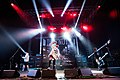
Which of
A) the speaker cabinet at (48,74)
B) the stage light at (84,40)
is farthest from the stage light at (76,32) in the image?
the speaker cabinet at (48,74)

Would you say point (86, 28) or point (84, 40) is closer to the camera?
point (84, 40)

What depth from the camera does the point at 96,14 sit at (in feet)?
40.6

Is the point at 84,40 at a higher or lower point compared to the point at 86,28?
lower

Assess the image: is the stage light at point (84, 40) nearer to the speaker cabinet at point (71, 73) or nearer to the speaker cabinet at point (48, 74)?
the speaker cabinet at point (71, 73)

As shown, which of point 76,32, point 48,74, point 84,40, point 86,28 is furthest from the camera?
point 76,32

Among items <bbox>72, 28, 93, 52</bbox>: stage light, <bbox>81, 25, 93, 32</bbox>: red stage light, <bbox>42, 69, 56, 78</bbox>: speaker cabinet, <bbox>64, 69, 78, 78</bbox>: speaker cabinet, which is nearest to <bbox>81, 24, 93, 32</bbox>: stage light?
<bbox>81, 25, 93, 32</bbox>: red stage light

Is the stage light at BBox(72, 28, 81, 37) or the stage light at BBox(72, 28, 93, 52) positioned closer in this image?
the stage light at BBox(72, 28, 93, 52)

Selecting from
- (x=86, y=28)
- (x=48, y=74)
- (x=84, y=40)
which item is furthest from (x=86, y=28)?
(x=48, y=74)

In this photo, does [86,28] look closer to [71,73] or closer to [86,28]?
[86,28]

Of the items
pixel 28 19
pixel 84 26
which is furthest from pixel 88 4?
pixel 28 19

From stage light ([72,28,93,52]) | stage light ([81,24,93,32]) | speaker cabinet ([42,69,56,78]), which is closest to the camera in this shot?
speaker cabinet ([42,69,56,78])

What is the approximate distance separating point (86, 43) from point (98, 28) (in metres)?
2.28

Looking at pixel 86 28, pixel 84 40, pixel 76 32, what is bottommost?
pixel 84 40

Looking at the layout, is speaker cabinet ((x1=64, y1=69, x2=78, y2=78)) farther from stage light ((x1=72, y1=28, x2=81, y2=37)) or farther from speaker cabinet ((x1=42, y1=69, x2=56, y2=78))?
stage light ((x1=72, y1=28, x2=81, y2=37))
